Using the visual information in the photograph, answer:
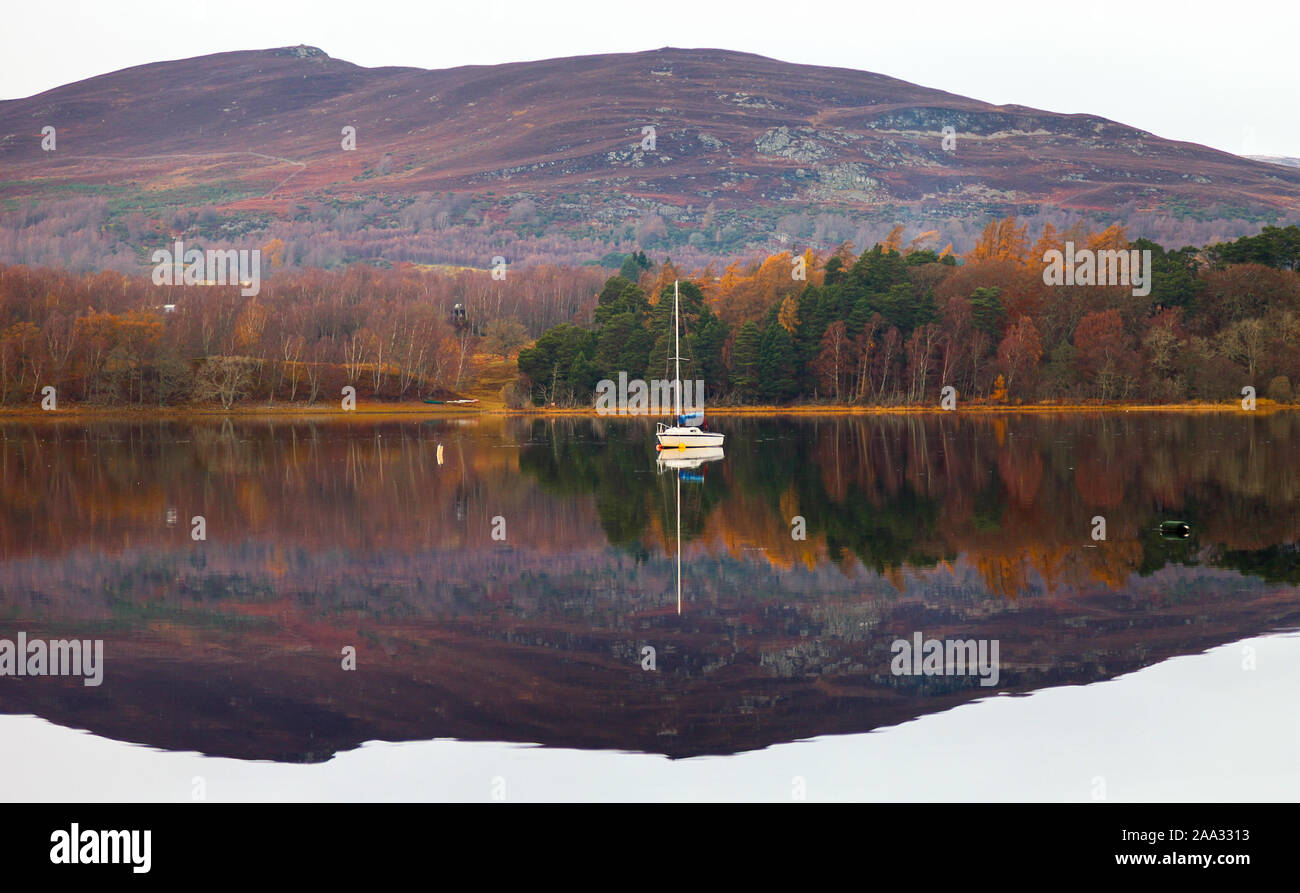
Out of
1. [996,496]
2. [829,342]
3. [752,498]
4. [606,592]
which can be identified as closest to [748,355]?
[829,342]

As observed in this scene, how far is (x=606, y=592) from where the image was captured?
74.7ft

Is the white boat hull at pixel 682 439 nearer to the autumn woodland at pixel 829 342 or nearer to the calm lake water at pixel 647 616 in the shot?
the calm lake water at pixel 647 616

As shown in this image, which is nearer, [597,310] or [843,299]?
[843,299]

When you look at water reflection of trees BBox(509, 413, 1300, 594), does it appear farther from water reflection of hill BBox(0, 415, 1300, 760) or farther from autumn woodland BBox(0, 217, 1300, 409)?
autumn woodland BBox(0, 217, 1300, 409)

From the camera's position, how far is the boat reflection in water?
45844 millimetres

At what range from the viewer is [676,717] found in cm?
1509

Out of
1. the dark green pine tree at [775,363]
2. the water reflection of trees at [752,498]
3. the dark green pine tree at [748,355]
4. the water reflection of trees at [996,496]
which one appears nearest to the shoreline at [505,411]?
the dark green pine tree at [775,363]

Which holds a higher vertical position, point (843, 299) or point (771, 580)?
point (843, 299)

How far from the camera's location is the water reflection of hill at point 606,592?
15.7m

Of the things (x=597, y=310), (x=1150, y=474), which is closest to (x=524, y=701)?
(x=1150, y=474)

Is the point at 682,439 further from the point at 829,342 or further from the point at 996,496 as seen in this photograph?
the point at 829,342

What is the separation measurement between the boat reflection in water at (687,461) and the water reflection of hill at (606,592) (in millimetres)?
1339
